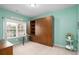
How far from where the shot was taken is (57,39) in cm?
352

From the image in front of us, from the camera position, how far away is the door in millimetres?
3602

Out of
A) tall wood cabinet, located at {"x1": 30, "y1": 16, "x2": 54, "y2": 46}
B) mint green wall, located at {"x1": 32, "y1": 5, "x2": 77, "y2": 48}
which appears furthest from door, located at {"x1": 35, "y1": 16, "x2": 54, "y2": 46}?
mint green wall, located at {"x1": 32, "y1": 5, "x2": 77, "y2": 48}

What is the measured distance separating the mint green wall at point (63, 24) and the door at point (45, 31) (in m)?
0.26

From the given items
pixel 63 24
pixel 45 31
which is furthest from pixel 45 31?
pixel 63 24

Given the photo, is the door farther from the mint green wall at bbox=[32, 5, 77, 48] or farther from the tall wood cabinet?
the mint green wall at bbox=[32, 5, 77, 48]

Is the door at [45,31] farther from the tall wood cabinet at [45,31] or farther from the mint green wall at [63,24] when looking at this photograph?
the mint green wall at [63,24]

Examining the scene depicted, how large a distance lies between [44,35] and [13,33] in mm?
1939

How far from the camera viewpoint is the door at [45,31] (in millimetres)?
3602

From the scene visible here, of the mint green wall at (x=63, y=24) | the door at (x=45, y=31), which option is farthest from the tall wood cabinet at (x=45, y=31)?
the mint green wall at (x=63, y=24)

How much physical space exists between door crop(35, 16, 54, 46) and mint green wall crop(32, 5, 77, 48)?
0.85 ft

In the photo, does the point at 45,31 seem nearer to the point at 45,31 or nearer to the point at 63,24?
the point at 45,31

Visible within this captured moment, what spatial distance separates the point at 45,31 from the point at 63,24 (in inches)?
42.8
